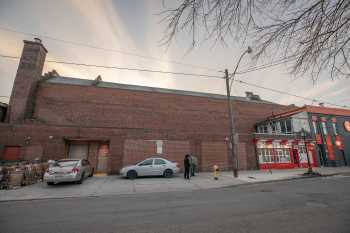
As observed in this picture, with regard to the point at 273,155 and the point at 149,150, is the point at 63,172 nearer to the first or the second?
the point at 149,150

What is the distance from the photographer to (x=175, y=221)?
4.39m

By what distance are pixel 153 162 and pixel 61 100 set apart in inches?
440

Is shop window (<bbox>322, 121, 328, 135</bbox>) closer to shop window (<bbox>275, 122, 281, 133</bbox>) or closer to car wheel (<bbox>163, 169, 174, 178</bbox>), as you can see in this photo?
shop window (<bbox>275, 122, 281, 133</bbox>)

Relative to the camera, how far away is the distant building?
68.9 ft

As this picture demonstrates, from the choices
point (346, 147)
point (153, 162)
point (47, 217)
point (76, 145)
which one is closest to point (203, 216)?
point (47, 217)

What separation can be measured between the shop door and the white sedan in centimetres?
458

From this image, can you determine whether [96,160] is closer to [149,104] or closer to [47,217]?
[149,104]

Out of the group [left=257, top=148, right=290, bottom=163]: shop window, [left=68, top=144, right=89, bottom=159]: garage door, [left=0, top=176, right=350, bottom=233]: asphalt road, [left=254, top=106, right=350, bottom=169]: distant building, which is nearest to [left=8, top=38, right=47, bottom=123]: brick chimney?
[left=68, top=144, right=89, bottom=159]: garage door

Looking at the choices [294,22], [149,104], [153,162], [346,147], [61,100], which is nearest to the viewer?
[294,22]

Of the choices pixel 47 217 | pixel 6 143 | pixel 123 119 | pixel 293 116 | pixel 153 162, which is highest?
pixel 293 116

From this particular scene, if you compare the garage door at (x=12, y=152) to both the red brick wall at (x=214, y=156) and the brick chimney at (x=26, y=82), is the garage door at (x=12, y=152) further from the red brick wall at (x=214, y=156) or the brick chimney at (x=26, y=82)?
the red brick wall at (x=214, y=156)

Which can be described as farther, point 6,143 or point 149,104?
point 149,104

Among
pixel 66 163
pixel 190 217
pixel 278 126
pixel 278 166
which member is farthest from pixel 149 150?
pixel 278 126

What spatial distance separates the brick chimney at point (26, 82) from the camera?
15.3 metres
